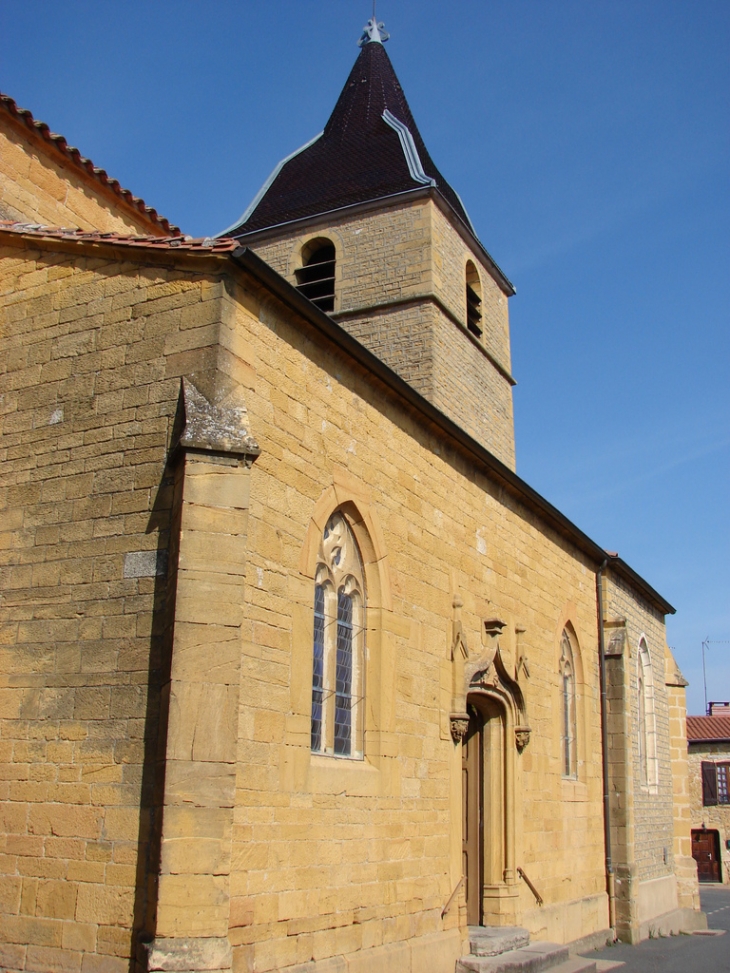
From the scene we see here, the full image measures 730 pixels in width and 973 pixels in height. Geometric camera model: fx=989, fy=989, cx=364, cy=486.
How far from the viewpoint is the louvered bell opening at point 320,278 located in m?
18.3

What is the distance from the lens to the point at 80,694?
668cm

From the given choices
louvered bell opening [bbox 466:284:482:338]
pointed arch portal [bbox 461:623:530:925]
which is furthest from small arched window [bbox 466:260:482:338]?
pointed arch portal [bbox 461:623:530:925]

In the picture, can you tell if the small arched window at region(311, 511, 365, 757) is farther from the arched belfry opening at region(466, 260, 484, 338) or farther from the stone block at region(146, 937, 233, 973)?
the arched belfry opening at region(466, 260, 484, 338)

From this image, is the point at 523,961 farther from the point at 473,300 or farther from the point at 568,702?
the point at 473,300

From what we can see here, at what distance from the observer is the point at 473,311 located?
1967 centimetres

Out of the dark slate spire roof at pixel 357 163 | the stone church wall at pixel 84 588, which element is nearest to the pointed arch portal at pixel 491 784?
the stone church wall at pixel 84 588

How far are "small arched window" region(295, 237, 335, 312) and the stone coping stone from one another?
11222 millimetres

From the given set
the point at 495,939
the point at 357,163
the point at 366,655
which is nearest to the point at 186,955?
the point at 366,655

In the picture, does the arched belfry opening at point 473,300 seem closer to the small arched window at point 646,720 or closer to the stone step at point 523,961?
the small arched window at point 646,720

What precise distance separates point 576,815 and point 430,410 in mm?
6549

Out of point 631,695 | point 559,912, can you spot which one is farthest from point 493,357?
point 559,912

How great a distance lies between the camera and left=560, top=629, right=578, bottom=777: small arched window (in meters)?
13.8

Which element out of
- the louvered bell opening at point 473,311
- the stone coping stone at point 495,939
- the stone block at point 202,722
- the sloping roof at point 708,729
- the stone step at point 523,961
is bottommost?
the stone step at point 523,961

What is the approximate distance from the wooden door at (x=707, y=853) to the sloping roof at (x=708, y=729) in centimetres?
295
